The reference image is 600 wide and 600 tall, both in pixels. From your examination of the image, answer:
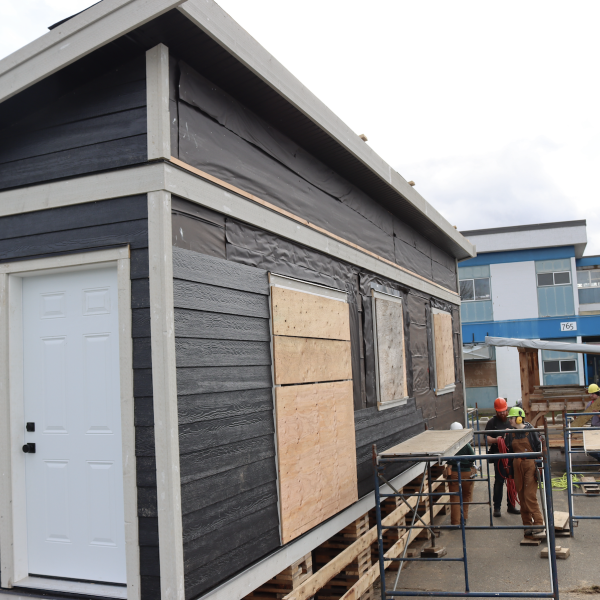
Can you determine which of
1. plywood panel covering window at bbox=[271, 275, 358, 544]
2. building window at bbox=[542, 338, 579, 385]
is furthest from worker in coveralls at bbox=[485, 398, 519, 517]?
building window at bbox=[542, 338, 579, 385]

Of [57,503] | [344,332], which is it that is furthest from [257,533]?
[344,332]

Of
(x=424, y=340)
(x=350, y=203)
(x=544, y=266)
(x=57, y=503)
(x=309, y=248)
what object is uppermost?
(x=544, y=266)

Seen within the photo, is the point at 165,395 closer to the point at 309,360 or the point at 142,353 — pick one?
the point at 142,353

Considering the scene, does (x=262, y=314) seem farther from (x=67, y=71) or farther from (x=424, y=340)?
(x=424, y=340)

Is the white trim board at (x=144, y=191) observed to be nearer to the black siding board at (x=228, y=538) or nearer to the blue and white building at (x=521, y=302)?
the black siding board at (x=228, y=538)

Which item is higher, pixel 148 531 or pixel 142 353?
pixel 142 353

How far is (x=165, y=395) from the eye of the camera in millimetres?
3883

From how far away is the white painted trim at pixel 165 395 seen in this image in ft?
12.5

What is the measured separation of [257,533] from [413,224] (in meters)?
6.72

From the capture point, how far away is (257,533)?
15.5 ft

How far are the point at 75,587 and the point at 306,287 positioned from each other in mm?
3149

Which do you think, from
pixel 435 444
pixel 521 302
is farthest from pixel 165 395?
pixel 521 302

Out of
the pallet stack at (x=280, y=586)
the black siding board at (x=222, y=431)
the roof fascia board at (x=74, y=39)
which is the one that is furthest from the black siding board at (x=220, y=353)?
the roof fascia board at (x=74, y=39)

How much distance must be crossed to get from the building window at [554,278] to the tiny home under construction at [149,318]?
26.9 m
